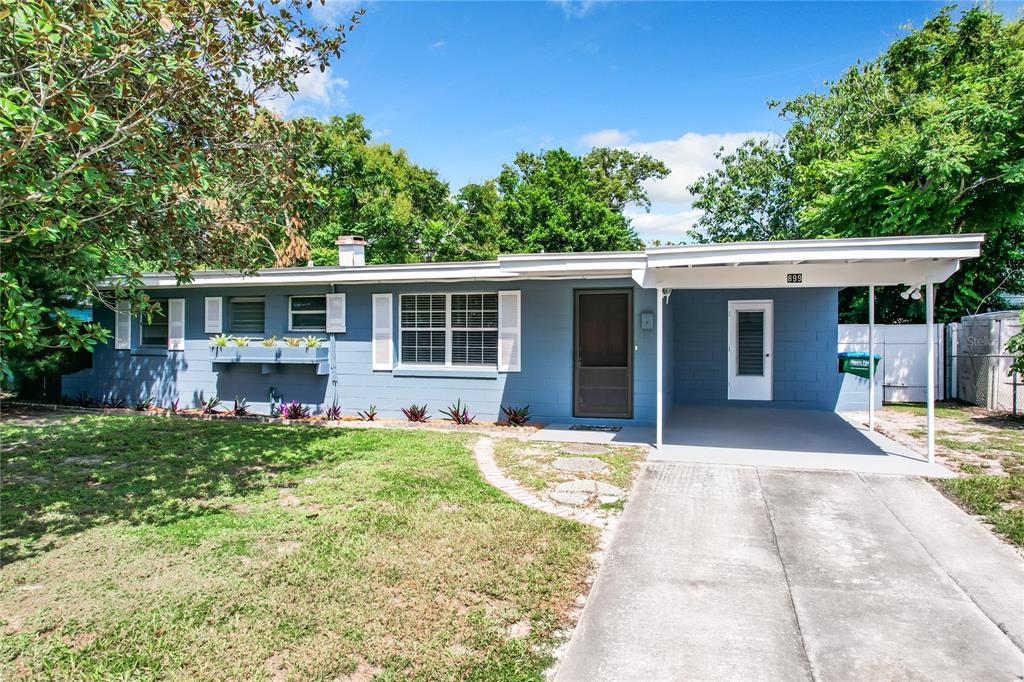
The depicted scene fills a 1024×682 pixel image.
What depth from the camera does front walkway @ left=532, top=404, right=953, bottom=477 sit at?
21.6 feet

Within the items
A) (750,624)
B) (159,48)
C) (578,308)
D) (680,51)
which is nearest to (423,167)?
(680,51)

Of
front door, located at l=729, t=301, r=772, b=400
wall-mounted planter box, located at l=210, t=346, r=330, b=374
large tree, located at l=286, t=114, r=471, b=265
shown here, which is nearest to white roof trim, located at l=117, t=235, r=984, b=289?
wall-mounted planter box, located at l=210, t=346, r=330, b=374

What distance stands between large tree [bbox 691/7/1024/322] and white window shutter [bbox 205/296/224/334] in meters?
12.8

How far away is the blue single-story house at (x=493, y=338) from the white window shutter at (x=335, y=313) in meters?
0.02

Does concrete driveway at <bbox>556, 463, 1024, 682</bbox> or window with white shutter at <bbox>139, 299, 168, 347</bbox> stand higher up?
window with white shutter at <bbox>139, 299, 168, 347</bbox>

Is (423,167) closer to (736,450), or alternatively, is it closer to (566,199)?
(566,199)

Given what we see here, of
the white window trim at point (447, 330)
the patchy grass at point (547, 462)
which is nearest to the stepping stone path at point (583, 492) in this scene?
the patchy grass at point (547, 462)

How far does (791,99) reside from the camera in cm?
2062

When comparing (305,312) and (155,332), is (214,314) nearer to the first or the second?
(155,332)

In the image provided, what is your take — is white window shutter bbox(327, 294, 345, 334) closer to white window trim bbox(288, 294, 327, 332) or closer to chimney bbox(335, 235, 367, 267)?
white window trim bbox(288, 294, 327, 332)

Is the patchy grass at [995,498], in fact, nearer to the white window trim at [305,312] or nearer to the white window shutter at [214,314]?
the white window trim at [305,312]

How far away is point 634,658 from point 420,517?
2339 millimetres

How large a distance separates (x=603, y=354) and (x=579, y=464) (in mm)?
3824

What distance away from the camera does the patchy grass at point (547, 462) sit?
5.88 meters
